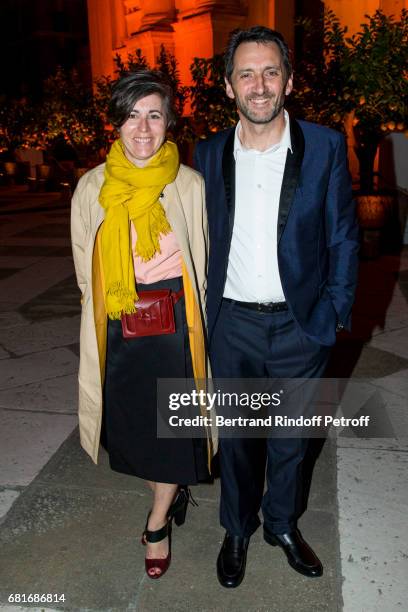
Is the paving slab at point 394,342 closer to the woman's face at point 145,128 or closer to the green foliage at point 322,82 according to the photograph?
the woman's face at point 145,128

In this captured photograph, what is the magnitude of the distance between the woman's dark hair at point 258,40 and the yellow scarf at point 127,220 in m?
0.47

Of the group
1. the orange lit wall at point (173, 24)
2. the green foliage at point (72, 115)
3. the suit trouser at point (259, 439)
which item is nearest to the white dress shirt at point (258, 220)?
the suit trouser at point (259, 439)

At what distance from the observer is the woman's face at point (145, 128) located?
8.33 feet

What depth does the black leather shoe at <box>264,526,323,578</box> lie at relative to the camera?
106 inches

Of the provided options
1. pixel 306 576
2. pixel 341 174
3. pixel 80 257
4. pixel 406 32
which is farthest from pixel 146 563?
pixel 406 32

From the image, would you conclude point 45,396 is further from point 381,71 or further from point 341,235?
point 381,71

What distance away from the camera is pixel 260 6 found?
1841 cm

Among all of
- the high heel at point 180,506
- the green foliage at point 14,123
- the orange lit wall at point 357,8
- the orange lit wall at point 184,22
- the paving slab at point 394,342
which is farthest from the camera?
the green foliage at point 14,123

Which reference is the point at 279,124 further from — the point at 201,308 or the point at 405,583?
the point at 405,583

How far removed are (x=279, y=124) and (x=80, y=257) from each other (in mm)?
1022

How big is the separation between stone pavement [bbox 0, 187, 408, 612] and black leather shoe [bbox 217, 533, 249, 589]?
4cm

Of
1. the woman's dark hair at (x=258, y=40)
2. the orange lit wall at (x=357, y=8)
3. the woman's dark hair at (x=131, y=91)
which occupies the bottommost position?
the woman's dark hair at (x=131, y=91)

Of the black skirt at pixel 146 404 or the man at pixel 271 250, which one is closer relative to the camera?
the man at pixel 271 250

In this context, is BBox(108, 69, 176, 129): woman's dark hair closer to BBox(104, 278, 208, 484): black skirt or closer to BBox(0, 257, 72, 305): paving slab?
BBox(104, 278, 208, 484): black skirt
